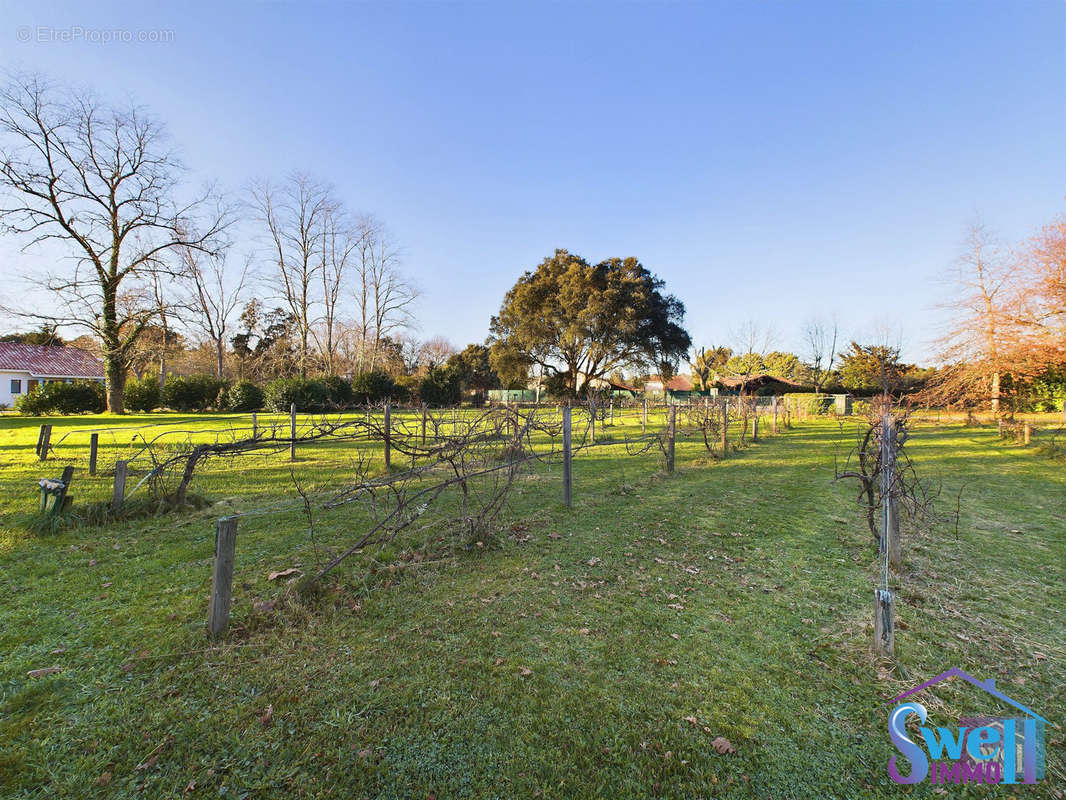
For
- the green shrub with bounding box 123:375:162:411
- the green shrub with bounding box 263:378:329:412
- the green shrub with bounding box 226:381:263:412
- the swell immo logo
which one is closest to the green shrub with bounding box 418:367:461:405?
the green shrub with bounding box 263:378:329:412

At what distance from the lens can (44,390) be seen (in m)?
20.9

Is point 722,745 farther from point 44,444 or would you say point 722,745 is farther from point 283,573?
point 44,444

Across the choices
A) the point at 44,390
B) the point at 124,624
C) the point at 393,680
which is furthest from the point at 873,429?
the point at 44,390

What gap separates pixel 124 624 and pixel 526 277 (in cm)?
3557

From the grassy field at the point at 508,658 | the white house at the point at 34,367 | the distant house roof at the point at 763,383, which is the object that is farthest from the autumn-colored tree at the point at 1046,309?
the white house at the point at 34,367

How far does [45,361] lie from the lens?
33.8 meters

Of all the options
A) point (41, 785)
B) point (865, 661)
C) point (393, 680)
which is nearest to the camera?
point (41, 785)

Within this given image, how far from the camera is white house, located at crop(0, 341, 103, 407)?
31047mm

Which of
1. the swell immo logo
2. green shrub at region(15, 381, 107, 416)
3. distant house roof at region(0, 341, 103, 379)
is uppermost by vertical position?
distant house roof at region(0, 341, 103, 379)

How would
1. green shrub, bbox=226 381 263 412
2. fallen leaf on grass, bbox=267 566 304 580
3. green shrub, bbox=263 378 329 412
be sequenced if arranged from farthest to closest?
green shrub, bbox=226 381 263 412 → green shrub, bbox=263 378 329 412 → fallen leaf on grass, bbox=267 566 304 580

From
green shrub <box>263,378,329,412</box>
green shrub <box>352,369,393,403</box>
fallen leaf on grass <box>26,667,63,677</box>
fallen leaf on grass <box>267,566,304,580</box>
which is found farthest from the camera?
green shrub <box>352,369,393,403</box>

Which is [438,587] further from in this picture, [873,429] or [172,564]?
[873,429]

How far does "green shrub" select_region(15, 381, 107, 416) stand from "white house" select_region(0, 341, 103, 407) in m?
10.6

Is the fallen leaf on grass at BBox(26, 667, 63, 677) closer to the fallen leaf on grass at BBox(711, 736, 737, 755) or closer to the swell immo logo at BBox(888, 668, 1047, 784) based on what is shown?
the fallen leaf on grass at BBox(711, 736, 737, 755)
